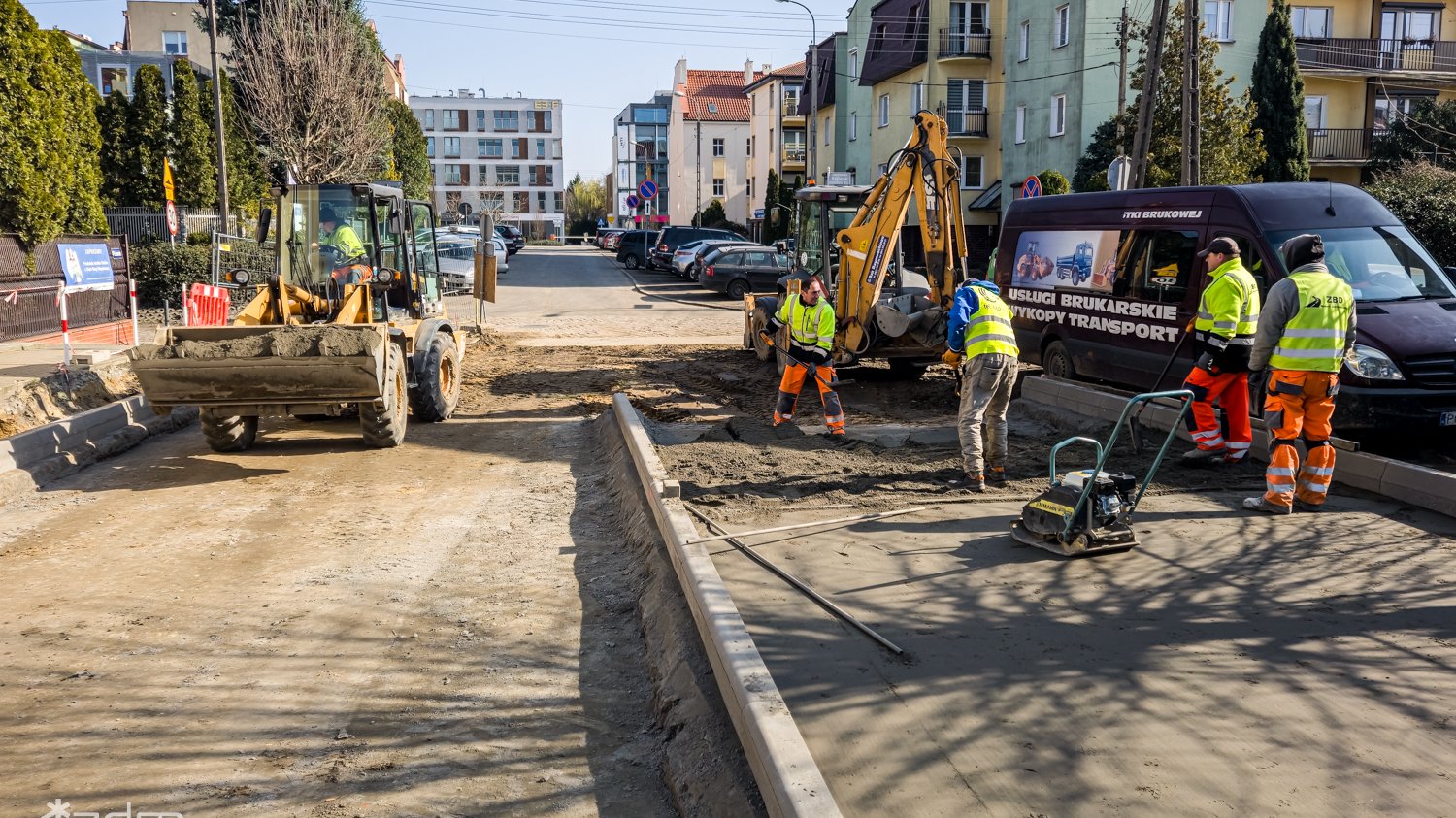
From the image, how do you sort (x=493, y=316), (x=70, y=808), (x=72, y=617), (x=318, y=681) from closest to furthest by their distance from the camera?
(x=70, y=808)
(x=318, y=681)
(x=72, y=617)
(x=493, y=316)

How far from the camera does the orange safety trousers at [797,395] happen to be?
34.8 ft

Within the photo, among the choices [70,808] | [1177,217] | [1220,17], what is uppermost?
[1220,17]

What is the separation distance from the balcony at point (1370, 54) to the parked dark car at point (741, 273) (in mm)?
18749

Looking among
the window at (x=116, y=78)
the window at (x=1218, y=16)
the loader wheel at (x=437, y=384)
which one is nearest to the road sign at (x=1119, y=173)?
the loader wheel at (x=437, y=384)

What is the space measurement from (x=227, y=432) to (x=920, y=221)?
7.84 meters

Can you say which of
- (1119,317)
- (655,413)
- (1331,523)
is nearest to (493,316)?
(655,413)

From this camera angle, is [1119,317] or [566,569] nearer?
[566,569]

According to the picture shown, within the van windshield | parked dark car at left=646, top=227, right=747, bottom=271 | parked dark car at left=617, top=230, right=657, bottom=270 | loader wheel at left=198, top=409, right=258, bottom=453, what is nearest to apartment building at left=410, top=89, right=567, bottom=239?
parked dark car at left=617, top=230, right=657, bottom=270

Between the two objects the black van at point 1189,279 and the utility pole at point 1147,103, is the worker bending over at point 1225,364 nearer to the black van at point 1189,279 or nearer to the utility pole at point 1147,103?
the black van at point 1189,279

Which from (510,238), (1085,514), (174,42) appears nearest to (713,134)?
(510,238)

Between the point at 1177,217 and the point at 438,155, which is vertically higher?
the point at 438,155

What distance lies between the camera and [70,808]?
415cm

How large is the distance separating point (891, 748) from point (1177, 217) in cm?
840

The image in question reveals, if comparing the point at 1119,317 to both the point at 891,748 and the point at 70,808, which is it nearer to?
the point at 891,748
